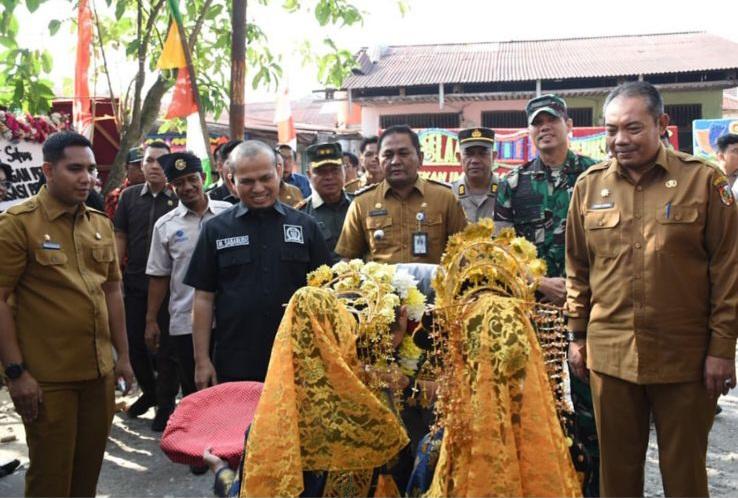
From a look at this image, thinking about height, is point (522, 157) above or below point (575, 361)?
above

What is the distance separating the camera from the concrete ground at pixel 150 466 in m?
4.16

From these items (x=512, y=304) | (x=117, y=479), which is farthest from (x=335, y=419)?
(x=117, y=479)

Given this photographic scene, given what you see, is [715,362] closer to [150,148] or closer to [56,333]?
[56,333]

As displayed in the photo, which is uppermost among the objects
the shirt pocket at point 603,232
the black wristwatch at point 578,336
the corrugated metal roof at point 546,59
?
the corrugated metal roof at point 546,59

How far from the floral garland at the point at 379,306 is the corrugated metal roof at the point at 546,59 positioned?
54.0 feet

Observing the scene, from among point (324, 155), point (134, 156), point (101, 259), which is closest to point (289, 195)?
point (324, 155)

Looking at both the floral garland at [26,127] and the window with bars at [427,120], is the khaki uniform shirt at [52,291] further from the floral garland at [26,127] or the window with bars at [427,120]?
the window with bars at [427,120]

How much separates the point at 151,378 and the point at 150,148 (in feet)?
5.99

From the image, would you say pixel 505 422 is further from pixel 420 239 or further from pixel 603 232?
pixel 420 239

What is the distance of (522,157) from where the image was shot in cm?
1272

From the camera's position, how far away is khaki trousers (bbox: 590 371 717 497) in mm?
2797

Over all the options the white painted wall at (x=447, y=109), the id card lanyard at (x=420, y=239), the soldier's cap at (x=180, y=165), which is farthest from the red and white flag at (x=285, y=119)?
the white painted wall at (x=447, y=109)

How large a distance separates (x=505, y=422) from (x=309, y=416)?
24.0 inches

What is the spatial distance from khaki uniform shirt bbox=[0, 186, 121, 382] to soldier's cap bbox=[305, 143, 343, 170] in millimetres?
2371
